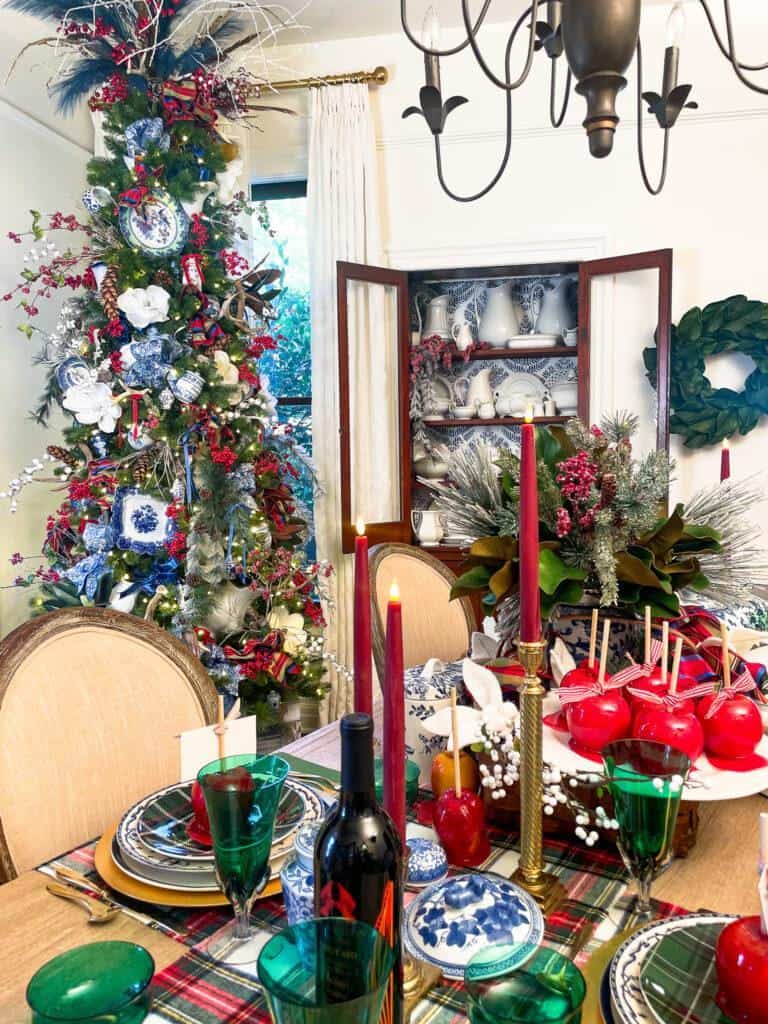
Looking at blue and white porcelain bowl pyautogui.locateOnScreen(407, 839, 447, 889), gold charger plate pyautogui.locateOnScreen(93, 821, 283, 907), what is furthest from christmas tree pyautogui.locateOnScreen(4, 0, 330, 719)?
blue and white porcelain bowl pyautogui.locateOnScreen(407, 839, 447, 889)

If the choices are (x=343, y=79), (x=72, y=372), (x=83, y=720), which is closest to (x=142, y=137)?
(x=72, y=372)

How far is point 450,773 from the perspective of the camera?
3.14ft

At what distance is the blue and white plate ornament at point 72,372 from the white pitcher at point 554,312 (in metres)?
2.01

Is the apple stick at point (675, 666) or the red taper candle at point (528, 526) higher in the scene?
the red taper candle at point (528, 526)

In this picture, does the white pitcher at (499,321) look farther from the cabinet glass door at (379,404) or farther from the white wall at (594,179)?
the cabinet glass door at (379,404)

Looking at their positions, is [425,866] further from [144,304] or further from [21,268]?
[21,268]

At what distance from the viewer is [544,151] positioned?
3.38m

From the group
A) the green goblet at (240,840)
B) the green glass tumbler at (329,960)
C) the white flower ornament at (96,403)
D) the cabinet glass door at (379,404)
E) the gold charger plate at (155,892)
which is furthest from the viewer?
the cabinet glass door at (379,404)

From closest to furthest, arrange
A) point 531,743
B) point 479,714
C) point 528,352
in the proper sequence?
1. point 531,743
2. point 479,714
3. point 528,352

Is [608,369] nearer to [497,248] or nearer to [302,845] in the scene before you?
[497,248]

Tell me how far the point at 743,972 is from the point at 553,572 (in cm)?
54

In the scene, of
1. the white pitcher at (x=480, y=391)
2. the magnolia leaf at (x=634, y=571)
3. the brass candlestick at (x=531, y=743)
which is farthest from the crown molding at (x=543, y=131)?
the brass candlestick at (x=531, y=743)

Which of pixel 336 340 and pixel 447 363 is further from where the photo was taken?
pixel 447 363

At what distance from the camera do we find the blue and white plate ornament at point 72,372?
100 inches
